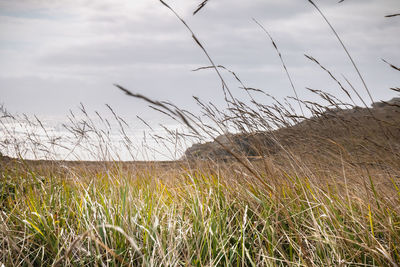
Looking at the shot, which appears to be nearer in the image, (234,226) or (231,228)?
(231,228)

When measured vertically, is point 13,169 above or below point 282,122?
above

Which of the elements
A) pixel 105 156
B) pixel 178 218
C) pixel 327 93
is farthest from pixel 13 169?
pixel 327 93

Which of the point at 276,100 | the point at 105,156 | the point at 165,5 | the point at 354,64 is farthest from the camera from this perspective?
the point at 105,156

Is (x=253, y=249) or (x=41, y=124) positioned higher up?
(x=41, y=124)

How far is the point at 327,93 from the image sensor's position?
247 cm

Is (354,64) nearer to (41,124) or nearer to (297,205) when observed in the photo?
(297,205)

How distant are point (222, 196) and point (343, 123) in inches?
41.5

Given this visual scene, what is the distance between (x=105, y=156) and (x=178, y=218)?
1.49m

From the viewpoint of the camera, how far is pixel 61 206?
239 centimetres

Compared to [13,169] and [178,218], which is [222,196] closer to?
[178,218]

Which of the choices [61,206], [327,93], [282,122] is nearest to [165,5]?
[282,122]

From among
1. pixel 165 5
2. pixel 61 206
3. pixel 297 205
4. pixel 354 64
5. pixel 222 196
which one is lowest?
pixel 297 205

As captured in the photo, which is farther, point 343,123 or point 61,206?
point 61,206

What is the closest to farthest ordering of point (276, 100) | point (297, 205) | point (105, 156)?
1. point (297, 205)
2. point (276, 100)
3. point (105, 156)
